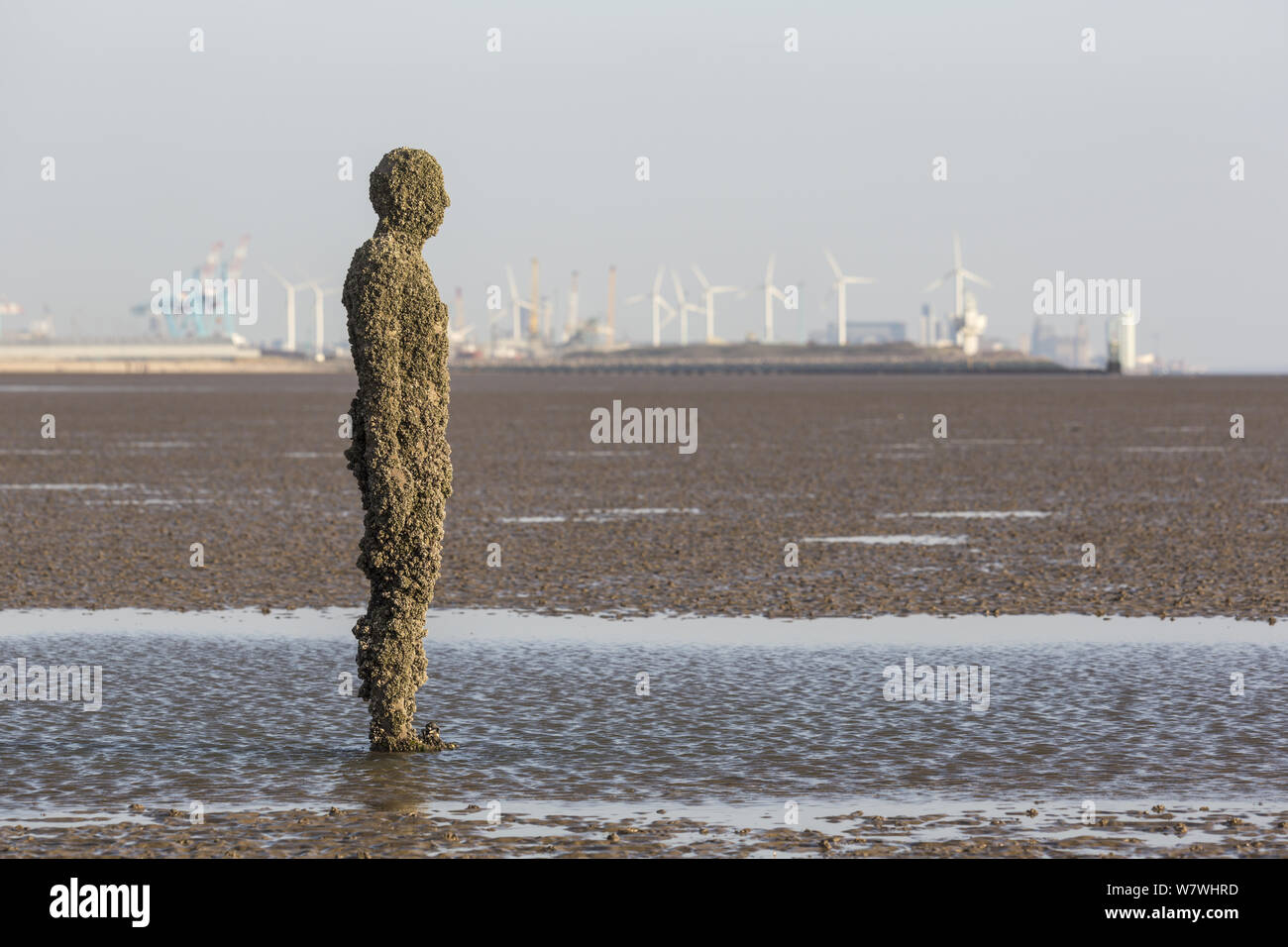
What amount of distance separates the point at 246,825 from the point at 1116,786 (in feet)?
18.6

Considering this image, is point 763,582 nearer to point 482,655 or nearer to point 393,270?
point 482,655

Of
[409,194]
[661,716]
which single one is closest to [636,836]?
[661,716]

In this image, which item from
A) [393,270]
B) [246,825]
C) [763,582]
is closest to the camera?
[246,825]

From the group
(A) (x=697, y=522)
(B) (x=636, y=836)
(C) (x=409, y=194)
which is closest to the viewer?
(B) (x=636, y=836)

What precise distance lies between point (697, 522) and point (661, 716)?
54.2ft

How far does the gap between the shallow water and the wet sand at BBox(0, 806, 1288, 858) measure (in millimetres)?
436

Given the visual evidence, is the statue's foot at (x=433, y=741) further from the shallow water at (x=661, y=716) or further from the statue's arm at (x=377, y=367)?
the statue's arm at (x=377, y=367)

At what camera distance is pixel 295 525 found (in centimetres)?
2975

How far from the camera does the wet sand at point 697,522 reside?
853 inches

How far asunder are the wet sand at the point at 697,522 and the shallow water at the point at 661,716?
1.87 metres

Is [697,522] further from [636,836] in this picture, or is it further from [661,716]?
[636,836]

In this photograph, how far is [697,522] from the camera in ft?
100

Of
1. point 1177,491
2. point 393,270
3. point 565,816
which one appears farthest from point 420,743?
point 1177,491

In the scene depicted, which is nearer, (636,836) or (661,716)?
(636,836)
